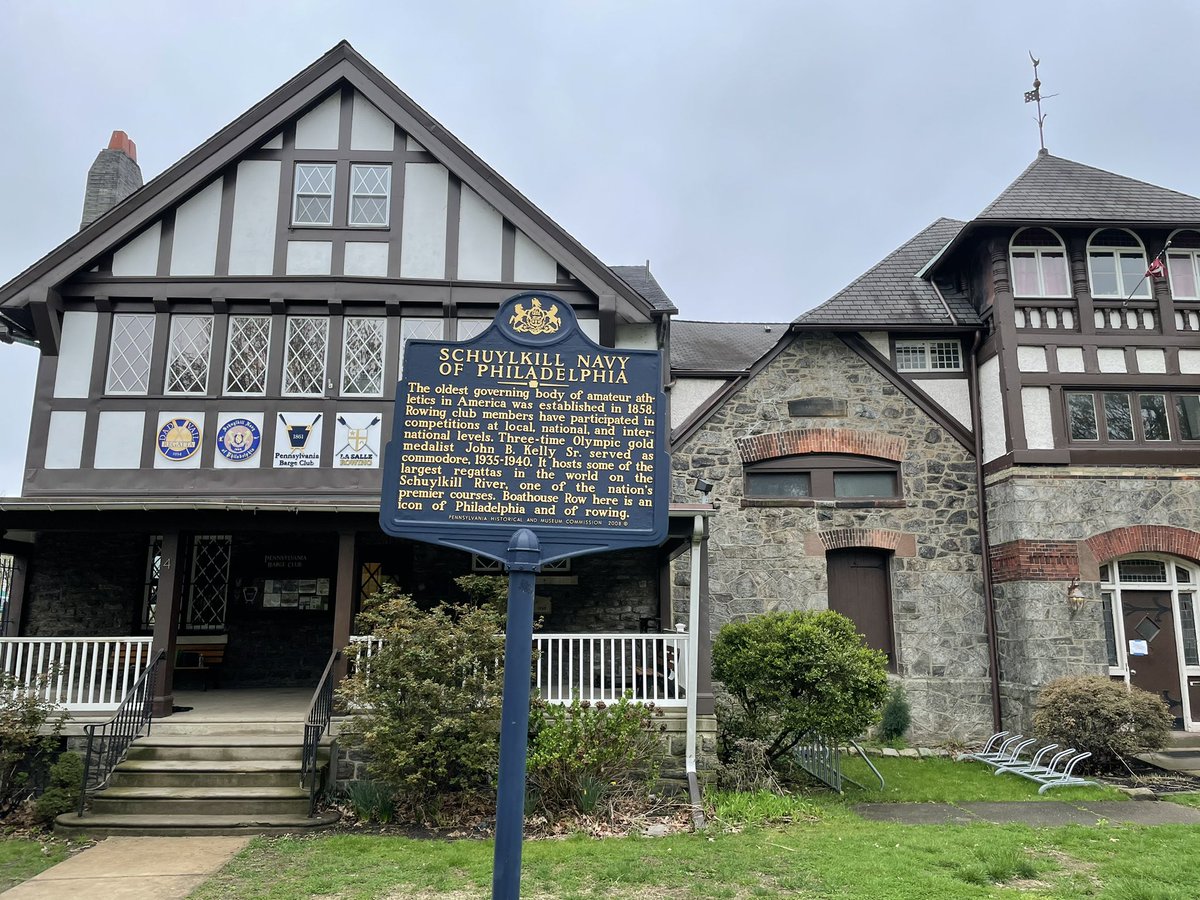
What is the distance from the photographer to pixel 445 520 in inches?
183

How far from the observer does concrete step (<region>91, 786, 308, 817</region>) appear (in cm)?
809

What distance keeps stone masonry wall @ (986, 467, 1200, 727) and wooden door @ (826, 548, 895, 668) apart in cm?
167

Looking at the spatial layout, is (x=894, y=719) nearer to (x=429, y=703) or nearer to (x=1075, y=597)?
(x=1075, y=597)

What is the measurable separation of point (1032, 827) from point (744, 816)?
265 centimetres

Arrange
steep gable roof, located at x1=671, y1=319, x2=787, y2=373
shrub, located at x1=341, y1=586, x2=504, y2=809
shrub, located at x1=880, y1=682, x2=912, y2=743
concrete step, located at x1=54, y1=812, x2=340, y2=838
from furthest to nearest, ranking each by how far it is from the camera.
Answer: steep gable roof, located at x1=671, y1=319, x2=787, y2=373, shrub, located at x1=880, y1=682, x2=912, y2=743, shrub, located at x1=341, y1=586, x2=504, y2=809, concrete step, located at x1=54, y1=812, x2=340, y2=838

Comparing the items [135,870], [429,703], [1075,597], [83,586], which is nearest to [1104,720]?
[1075,597]

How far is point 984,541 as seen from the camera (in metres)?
13.2

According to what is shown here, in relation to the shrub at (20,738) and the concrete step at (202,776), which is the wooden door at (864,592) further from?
the shrub at (20,738)

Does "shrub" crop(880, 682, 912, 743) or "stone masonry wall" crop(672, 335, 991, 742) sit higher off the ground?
"stone masonry wall" crop(672, 335, 991, 742)

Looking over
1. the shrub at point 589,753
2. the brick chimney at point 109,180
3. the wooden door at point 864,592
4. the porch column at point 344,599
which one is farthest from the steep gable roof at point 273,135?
the shrub at point 589,753

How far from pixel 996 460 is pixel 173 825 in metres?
11.6

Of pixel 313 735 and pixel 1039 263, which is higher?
pixel 1039 263

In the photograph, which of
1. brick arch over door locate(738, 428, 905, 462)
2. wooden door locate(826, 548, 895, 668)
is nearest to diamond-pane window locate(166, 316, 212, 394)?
brick arch over door locate(738, 428, 905, 462)

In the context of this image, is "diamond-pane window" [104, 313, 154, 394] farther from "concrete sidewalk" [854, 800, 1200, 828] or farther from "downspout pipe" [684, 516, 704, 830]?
"concrete sidewalk" [854, 800, 1200, 828]
